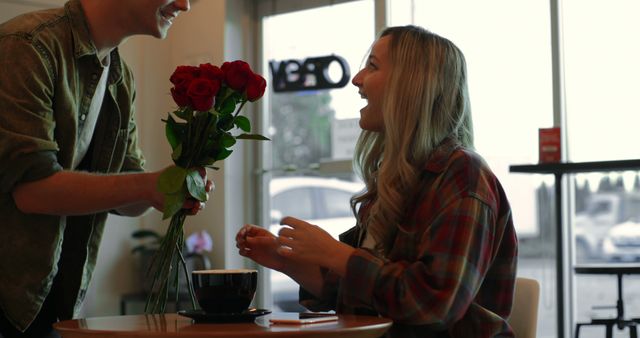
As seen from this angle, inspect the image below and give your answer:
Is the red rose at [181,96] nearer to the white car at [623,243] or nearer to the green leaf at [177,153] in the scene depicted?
the green leaf at [177,153]

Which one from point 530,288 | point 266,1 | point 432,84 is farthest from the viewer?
point 266,1

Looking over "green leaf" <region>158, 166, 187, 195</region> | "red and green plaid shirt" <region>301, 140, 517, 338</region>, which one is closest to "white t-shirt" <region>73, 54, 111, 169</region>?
"green leaf" <region>158, 166, 187, 195</region>

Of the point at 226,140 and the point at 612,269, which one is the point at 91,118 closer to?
the point at 226,140

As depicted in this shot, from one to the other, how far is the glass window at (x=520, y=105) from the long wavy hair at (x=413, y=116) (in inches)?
101

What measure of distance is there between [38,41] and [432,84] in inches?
37.4

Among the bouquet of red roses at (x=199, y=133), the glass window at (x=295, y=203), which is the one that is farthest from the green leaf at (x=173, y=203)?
the glass window at (x=295, y=203)

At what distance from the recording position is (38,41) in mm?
2160

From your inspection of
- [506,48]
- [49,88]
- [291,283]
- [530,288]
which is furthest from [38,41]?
[291,283]

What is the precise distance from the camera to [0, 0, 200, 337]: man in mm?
2041

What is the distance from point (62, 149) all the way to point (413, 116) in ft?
2.88

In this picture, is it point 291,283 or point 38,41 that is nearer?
point 38,41

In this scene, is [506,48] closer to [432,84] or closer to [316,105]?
[316,105]

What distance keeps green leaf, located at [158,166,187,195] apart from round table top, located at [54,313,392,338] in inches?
10.7

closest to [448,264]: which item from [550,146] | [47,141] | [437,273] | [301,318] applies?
[437,273]
